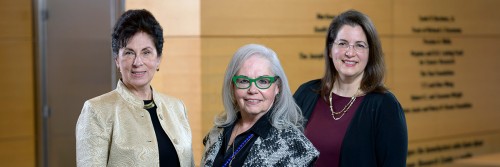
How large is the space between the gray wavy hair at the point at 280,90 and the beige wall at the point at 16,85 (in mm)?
3280

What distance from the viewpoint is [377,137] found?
135 inches

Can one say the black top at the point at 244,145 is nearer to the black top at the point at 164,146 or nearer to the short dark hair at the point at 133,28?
the black top at the point at 164,146

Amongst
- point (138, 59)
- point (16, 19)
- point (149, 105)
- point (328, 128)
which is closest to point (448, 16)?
point (16, 19)

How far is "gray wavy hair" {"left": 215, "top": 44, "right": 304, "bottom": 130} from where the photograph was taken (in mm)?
2639

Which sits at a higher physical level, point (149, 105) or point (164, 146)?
point (149, 105)

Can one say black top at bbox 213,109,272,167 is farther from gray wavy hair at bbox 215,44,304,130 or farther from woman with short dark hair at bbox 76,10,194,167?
woman with short dark hair at bbox 76,10,194,167

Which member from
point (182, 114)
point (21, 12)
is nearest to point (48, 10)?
point (21, 12)

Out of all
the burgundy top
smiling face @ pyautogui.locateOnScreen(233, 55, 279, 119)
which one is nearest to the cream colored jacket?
smiling face @ pyautogui.locateOnScreen(233, 55, 279, 119)

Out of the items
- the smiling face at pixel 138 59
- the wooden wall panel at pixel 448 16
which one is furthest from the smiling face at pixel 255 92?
the wooden wall panel at pixel 448 16

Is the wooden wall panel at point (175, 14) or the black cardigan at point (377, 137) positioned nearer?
the black cardigan at point (377, 137)

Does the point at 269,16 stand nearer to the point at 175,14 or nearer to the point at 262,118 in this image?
the point at 175,14

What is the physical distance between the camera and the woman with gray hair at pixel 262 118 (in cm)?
258

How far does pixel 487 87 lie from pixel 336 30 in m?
5.41

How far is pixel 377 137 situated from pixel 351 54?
1.31ft
